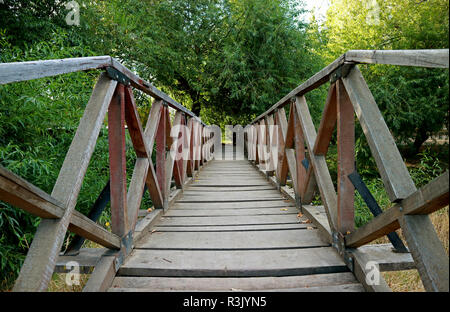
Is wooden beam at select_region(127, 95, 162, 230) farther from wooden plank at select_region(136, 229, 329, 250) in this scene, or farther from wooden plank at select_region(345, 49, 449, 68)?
wooden plank at select_region(345, 49, 449, 68)

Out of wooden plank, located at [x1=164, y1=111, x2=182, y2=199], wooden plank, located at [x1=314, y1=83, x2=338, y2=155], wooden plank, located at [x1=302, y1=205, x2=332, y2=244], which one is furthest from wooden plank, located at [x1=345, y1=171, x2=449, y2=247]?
wooden plank, located at [x1=164, y1=111, x2=182, y2=199]

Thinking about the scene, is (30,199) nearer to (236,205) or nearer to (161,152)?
(161,152)

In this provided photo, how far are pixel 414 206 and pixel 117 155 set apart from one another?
1.29 metres

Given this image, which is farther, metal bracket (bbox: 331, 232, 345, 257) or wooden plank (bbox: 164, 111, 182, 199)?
wooden plank (bbox: 164, 111, 182, 199)

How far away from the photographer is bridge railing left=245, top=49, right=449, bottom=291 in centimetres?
82

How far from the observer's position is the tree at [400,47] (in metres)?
5.99

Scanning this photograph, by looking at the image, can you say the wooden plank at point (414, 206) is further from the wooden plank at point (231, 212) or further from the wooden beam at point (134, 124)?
the wooden beam at point (134, 124)

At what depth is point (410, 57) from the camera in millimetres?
863

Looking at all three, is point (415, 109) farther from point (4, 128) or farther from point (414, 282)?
point (4, 128)

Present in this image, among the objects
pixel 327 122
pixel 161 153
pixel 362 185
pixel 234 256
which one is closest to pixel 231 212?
pixel 161 153

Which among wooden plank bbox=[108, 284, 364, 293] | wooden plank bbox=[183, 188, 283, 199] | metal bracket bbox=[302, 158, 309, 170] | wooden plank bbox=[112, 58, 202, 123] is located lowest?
wooden plank bbox=[108, 284, 364, 293]

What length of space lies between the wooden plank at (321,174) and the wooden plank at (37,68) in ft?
4.53

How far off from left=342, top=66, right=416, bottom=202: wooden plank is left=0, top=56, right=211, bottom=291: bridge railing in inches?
44.2
